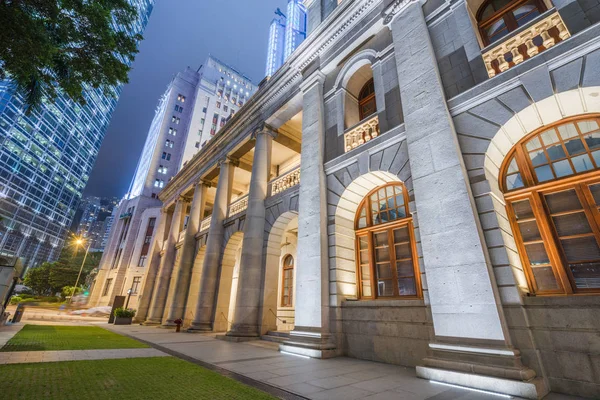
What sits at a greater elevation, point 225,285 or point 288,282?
point 288,282

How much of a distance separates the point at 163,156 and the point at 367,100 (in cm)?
4542

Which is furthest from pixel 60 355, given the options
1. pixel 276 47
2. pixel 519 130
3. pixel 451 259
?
pixel 276 47

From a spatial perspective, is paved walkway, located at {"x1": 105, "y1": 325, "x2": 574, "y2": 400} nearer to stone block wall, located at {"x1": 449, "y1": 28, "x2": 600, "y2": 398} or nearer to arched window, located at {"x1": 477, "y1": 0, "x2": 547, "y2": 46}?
stone block wall, located at {"x1": 449, "y1": 28, "x2": 600, "y2": 398}

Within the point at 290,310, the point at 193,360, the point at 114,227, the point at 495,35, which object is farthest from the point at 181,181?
the point at 114,227

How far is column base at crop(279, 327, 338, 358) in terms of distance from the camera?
6.93m

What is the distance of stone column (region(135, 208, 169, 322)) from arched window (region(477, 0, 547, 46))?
84.5ft

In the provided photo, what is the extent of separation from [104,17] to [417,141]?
31.3 feet

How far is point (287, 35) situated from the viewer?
8450 cm

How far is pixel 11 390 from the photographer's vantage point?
348 cm

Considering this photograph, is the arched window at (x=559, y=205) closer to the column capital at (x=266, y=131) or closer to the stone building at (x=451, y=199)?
the stone building at (x=451, y=199)

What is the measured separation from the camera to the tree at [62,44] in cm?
657

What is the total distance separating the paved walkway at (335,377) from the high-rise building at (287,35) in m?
85.4

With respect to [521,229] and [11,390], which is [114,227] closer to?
[11,390]

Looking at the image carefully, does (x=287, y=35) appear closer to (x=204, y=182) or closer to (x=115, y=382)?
(x=204, y=182)
